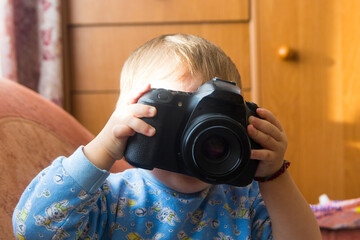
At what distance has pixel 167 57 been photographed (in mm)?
685

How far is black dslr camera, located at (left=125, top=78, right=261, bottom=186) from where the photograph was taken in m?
0.54

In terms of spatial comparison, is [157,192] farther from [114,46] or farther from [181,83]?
[114,46]

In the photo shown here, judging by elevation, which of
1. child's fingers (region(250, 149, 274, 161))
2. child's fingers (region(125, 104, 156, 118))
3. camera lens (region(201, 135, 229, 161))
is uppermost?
child's fingers (region(125, 104, 156, 118))

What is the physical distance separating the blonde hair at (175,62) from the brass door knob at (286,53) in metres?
0.91

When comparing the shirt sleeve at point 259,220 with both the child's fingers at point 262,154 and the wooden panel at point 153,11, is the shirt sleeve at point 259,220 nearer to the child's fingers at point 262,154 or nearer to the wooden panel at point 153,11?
the child's fingers at point 262,154

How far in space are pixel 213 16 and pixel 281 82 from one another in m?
0.33

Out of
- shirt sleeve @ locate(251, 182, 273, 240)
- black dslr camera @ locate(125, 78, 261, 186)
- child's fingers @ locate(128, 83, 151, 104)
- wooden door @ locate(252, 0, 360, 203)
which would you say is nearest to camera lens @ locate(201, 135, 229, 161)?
black dslr camera @ locate(125, 78, 261, 186)

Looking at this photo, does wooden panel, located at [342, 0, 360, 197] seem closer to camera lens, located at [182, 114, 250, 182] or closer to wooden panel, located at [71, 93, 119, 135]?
wooden panel, located at [71, 93, 119, 135]

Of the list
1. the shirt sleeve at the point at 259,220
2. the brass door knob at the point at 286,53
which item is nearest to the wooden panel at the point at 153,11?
the brass door knob at the point at 286,53

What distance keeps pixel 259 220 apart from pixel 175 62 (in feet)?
0.91

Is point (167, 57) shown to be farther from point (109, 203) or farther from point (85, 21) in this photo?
point (85, 21)

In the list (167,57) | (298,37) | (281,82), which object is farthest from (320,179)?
(167,57)

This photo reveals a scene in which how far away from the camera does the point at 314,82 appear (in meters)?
1.62

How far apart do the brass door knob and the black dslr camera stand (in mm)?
1064
